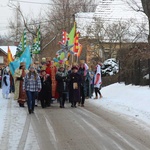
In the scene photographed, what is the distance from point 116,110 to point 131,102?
1599 mm

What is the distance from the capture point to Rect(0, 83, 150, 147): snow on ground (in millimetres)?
9289

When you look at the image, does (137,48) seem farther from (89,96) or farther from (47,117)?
(47,117)

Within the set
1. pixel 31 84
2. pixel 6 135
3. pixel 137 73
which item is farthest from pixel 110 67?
pixel 6 135

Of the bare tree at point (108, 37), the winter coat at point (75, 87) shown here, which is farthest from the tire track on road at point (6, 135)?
the bare tree at point (108, 37)

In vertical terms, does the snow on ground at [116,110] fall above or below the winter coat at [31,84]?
below

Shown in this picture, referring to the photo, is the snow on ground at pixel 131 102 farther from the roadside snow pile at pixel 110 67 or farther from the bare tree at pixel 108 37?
the bare tree at pixel 108 37

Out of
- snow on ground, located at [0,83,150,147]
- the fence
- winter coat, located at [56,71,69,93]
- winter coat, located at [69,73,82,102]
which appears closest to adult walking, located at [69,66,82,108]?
winter coat, located at [69,73,82,102]

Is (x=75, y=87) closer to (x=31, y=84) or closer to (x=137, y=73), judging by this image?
(x=31, y=84)

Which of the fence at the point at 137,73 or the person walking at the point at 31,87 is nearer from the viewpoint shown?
the person walking at the point at 31,87

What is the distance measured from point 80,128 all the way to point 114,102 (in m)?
5.98

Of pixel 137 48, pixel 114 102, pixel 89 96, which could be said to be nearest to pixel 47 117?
pixel 114 102

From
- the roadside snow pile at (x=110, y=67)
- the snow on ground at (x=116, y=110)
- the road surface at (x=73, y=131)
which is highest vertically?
the roadside snow pile at (x=110, y=67)

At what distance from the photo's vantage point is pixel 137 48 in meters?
21.9

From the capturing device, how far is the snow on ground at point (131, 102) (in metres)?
12.1
